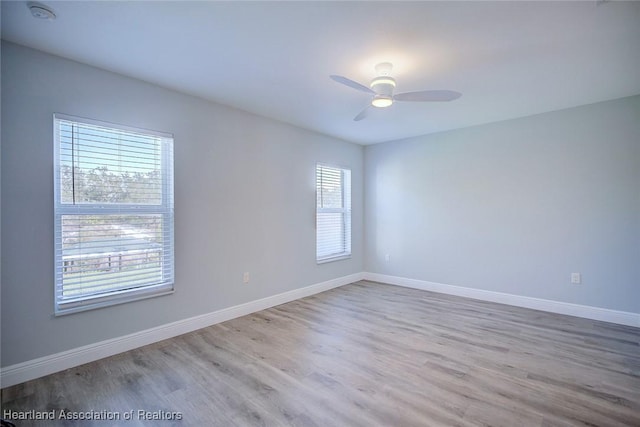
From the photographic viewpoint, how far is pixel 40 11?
182 cm

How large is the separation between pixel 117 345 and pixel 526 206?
190 inches

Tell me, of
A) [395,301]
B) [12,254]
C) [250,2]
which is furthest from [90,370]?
[395,301]

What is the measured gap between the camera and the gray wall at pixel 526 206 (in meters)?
3.34

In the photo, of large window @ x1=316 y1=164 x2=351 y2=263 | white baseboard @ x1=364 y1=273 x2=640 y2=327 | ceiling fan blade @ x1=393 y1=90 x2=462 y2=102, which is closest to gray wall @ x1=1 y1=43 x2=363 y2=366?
large window @ x1=316 y1=164 x2=351 y2=263

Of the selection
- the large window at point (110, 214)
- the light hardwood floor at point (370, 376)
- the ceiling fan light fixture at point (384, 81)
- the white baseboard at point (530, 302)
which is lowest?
the light hardwood floor at point (370, 376)

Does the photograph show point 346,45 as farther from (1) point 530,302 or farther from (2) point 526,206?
(1) point 530,302

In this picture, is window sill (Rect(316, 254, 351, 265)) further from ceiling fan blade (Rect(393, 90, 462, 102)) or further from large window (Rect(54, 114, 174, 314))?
ceiling fan blade (Rect(393, 90, 462, 102))

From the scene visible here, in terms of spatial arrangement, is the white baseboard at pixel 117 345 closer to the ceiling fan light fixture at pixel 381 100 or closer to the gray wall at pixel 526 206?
the gray wall at pixel 526 206

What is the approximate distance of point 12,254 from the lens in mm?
2172

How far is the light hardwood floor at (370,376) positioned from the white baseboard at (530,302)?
161mm

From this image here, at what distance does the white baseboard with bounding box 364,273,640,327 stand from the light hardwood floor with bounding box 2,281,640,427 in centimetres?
16

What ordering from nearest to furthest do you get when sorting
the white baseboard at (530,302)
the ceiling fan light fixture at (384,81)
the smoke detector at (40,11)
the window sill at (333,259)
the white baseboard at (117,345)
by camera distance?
the smoke detector at (40,11)
the white baseboard at (117,345)
the ceiling fan light fixture at (384,81)
the white baseboard at (530,302)
the window sill at (333,259)

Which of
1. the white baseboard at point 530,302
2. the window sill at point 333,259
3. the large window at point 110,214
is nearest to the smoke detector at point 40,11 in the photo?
the large window at point 110,214

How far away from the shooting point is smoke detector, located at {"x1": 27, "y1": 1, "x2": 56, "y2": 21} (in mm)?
1773
